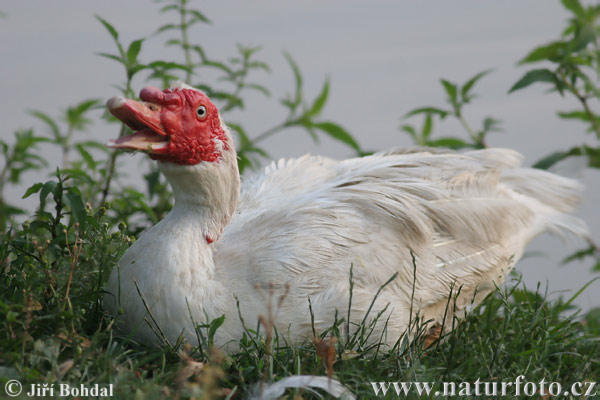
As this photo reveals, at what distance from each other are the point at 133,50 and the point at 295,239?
163 cm

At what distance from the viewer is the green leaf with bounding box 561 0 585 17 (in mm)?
5055

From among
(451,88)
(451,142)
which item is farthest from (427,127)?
(451,88)

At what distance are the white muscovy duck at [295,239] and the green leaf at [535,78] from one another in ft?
2.24

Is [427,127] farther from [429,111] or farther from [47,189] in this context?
[47,189]

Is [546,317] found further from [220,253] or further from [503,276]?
[220,253]

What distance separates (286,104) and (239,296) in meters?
2.02

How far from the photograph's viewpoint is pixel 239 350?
336cm

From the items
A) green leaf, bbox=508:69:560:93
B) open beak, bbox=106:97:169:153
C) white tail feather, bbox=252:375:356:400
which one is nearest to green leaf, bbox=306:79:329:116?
green leaf, bbox=508:69:560:93

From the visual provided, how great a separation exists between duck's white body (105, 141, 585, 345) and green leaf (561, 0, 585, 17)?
4.38 feet

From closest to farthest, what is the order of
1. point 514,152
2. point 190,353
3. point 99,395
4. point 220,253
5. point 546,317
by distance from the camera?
point 99,395
point 190,353
point 220,253
point 546,317
point 514,152

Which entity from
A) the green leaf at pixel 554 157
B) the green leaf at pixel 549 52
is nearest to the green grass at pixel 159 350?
the green leaf at pixel 554 157

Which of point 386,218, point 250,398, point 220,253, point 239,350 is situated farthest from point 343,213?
point 250,398

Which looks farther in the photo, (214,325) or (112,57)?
(112,57)

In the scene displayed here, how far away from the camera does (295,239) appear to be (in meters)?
3.61
